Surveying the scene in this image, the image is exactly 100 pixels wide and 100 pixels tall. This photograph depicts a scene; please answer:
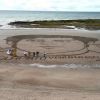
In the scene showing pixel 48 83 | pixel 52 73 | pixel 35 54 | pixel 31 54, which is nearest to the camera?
pixel 48 83

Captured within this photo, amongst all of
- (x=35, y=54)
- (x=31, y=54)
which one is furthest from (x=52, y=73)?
(x=31, y=54)

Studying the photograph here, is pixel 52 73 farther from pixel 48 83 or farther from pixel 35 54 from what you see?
pixel 35 54

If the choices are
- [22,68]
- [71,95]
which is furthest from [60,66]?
[71,95]

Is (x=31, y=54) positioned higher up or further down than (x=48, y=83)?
further down

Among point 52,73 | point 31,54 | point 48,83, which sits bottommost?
point 31,54

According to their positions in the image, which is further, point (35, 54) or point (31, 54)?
point (31, 54)

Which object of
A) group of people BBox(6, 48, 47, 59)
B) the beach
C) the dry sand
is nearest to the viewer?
the dry sand

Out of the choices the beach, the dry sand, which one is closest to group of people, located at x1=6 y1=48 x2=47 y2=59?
the beach

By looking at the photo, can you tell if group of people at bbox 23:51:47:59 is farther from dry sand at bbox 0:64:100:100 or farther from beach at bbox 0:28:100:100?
dry sand at bbox 0:64:100:100
